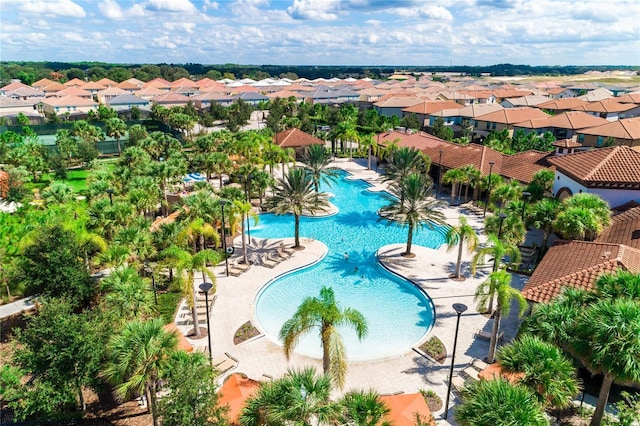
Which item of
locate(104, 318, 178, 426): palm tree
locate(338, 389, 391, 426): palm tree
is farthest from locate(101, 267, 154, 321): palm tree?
locate(338, 389, 391, 426): palm tree

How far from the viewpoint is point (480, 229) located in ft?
117

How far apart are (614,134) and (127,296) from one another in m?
63.0

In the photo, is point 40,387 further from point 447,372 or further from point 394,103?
point 394,103

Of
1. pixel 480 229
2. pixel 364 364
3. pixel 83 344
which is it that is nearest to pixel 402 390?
pixel 364 364

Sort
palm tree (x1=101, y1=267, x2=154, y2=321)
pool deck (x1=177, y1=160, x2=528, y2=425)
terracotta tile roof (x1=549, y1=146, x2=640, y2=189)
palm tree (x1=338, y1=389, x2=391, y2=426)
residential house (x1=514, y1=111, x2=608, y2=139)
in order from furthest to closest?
residential house (x1=514, y1=111, x2=608, y2=139)
terracotta tile roof (x1=549, y1=146, x2=640, y2=189)
pool deck (x1=177, y1=160, x2=528, y2=425)
palm tree (x1=101, y1=267, x2=154, y2=321)
palm tree (x1=338, y1=389, x2=391, y2=426)

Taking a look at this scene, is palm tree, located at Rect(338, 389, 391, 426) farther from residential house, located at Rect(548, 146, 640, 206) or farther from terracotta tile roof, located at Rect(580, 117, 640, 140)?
terracotta tile roof, located at Rect(580, 117, 640, 140)

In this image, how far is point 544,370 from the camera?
41.7 feet

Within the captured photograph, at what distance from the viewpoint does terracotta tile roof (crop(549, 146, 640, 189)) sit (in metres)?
29.2

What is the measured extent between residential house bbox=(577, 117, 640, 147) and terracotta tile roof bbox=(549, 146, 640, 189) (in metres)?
28.5

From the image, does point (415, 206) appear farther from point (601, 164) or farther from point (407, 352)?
point (601, 164)

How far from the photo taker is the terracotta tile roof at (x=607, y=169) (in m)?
29.2

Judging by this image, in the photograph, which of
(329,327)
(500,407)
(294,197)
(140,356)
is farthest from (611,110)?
(140,356)

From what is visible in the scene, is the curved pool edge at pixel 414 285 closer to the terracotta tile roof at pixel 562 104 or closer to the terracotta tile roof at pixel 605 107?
the terracotta tile roof at pixel 605 107

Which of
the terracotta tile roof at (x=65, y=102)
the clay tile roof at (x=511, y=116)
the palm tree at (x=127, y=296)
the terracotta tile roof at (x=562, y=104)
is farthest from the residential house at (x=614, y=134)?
the terracotta tile roof at (x=65, y=102)
